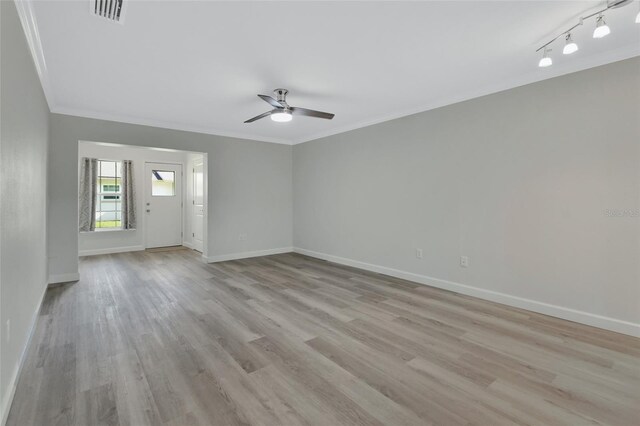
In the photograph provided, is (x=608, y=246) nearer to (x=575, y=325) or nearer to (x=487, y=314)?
(x=575, y=325)

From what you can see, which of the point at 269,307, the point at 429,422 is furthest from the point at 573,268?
the point at 269,307

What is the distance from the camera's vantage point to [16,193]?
202cm

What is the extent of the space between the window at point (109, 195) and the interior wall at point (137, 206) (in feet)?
0.64

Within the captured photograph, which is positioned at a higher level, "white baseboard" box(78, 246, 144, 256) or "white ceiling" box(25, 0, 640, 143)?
"white ceiling" box(25, 0, 640, 143)

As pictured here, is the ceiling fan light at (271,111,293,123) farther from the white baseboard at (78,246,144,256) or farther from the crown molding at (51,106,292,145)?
the white baseboard at (78,246,144,256)

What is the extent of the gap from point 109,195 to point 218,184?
A: 307 centimetres

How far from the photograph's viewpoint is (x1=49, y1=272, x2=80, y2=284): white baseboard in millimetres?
4254

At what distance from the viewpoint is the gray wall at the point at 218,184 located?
4.29 metres

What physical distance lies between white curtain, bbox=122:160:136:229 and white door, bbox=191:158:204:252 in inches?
52.9

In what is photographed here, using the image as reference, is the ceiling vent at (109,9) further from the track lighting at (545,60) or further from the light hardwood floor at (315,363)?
the track lighting at (545,60)

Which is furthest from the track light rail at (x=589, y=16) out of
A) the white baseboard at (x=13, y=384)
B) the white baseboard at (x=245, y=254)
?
the white baseboard at (x=245, y=254)

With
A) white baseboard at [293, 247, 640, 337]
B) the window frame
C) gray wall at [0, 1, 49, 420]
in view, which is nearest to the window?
the window frame

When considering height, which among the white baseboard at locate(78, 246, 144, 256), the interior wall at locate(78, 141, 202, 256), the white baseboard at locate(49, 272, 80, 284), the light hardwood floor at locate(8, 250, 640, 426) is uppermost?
the interior wall at locate(78, 141, 202, 256)

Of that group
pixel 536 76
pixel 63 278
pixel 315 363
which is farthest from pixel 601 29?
pixel 63 278
